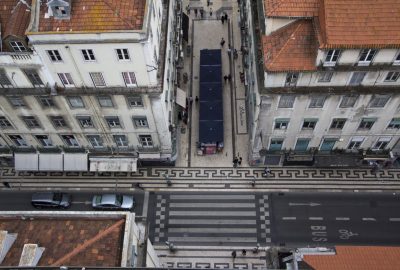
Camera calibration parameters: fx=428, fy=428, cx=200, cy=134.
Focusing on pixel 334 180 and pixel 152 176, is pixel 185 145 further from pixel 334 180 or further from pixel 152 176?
pixel 334 180

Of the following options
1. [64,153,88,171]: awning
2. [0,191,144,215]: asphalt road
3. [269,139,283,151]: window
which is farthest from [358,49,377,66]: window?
[64,153,88,171]: awning

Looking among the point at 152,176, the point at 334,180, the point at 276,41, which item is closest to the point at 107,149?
the point at 152,176

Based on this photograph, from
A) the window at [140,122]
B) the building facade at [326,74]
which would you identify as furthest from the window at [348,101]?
the window at [140,122]

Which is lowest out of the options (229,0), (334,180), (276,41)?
(334,180)

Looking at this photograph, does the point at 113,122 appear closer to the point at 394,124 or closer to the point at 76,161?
the point at 76,161

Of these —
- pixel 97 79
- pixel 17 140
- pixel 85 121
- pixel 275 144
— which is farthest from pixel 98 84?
pixel 275 144

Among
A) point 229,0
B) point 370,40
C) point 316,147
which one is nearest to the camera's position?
point 370,40
